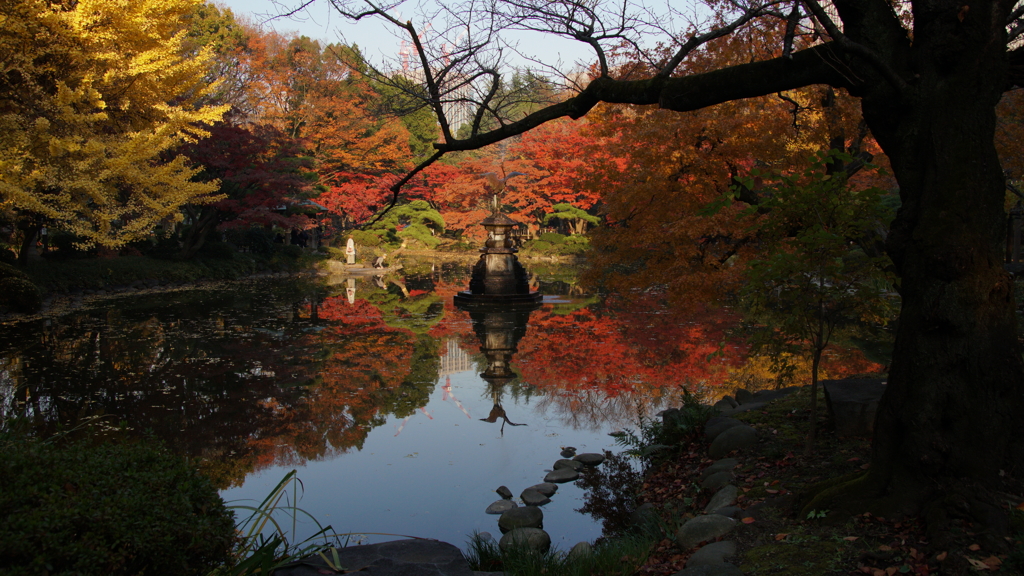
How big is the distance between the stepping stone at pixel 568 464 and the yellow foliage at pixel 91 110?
12.5 meters

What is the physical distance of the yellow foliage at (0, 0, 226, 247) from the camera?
41.0 ft

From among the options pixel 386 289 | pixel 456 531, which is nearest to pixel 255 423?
pixel 456 531

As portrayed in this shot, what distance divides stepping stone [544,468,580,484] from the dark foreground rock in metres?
1.96

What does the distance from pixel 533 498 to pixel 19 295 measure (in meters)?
13.2

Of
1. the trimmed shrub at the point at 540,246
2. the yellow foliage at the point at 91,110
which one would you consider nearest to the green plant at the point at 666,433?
the yellow foliage at the point at 91,110

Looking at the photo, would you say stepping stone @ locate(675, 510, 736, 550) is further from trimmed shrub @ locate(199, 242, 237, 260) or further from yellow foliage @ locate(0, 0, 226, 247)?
trimmed shrub @ locate(199, 242, 237, 260)

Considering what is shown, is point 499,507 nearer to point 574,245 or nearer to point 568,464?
point 568,464

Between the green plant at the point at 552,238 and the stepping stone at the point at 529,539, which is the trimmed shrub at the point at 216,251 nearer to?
the green plant at the point at 552,238

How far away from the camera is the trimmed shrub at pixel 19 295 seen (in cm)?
1289

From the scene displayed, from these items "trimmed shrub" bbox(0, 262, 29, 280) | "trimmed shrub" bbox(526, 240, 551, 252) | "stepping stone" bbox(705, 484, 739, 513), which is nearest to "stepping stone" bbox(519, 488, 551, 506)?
"stepping stone" bbox(705, 484, 739, 513)

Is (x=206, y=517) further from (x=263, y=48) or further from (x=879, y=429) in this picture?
(x=263, y=48)

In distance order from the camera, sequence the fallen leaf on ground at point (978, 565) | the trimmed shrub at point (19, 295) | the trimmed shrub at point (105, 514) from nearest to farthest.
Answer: the trimmed shrub at point (105, 514), the fallen leaf on ground at point (978, 565), the trimmed shrub at point (19, 295)

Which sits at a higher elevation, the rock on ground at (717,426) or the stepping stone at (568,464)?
the rock on ground at (717,426)

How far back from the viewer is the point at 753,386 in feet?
26.7
